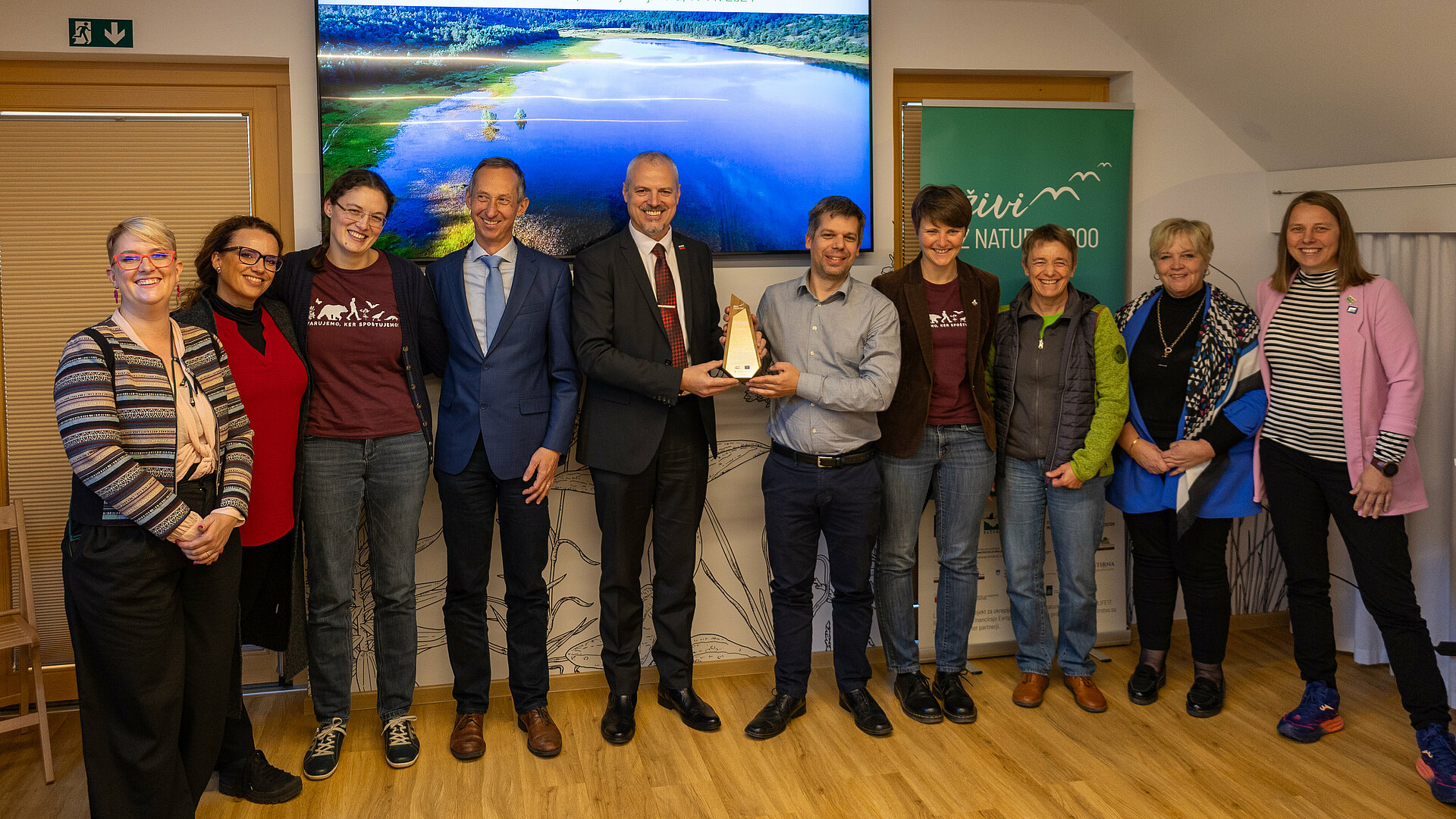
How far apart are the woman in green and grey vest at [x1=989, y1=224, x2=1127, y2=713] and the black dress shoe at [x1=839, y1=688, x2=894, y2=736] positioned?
573 mm

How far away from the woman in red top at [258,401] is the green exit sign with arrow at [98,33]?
43.5 inches

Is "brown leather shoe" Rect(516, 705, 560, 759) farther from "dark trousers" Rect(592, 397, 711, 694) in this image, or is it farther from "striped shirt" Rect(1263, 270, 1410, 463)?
"striped shirt" Rect(1263, 270, 1410, 463)

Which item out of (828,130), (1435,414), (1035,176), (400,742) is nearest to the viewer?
(400,742)

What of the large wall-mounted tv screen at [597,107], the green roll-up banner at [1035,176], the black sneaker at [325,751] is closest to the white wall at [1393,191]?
the green roll-up banner at [1035,176]

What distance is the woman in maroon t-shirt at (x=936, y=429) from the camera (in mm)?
3186

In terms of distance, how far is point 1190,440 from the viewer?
10.7 ft

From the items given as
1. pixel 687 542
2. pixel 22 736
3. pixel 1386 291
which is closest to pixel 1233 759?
pixel 1386 291

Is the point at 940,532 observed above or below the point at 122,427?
below

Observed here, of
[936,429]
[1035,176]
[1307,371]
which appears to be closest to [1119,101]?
[1035,176]

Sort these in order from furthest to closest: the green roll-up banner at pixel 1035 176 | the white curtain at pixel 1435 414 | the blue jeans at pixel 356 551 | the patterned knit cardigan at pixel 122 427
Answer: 1. the green roll-up banner at pixel 1035 176
2. the white curtain at pixel 1435 414
3. the blue jeans at pixel 356 551
4. the patterned knit cardigan at pixel 122 427

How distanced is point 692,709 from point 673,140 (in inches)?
81.8

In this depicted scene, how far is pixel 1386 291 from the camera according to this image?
2.97m

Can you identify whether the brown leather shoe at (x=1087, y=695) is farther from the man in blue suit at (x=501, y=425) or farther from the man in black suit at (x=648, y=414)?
the man in blue suit at (x=501, y=425)

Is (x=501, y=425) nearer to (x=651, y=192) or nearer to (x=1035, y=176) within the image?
(x=651, y=192)
